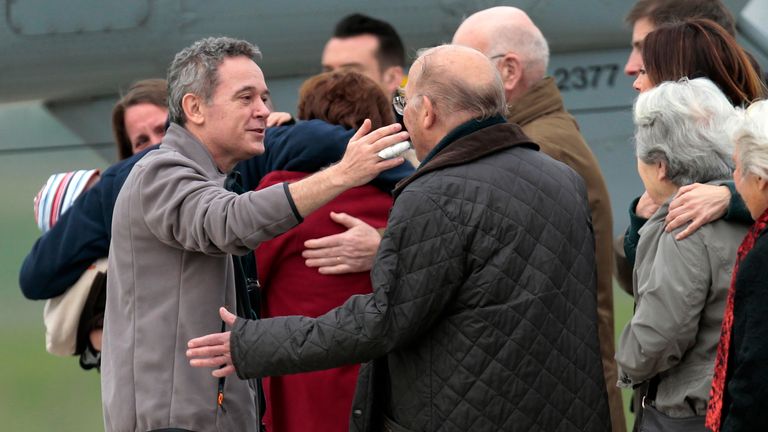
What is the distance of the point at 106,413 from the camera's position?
2814 millimetres

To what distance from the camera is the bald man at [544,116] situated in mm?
3775

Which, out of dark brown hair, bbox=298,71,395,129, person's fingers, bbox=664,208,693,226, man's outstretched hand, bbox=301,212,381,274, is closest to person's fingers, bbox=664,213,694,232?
person's fingers, bbox=664,208,693,226

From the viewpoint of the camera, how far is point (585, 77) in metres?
5.65

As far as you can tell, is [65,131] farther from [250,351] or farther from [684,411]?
Result: [684,411]

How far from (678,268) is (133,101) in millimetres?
2362

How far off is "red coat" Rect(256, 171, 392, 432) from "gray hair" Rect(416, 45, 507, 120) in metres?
0.67

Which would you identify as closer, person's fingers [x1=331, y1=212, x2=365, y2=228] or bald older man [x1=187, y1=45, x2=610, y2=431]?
bald older man [x1=187, y1=45, x2=610, y2=431]

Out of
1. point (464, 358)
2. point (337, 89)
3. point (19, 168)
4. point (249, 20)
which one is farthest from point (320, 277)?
point (19, 168)

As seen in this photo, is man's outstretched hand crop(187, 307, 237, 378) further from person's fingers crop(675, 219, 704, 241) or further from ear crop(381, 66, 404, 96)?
ear crop(381, 66, 404, 96)

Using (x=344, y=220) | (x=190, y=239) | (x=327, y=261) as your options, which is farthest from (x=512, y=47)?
(x=190, y=239)

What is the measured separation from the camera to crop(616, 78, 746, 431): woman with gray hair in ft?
8.86

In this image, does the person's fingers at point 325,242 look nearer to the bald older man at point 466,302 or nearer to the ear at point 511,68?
the bald older man at point 466,302

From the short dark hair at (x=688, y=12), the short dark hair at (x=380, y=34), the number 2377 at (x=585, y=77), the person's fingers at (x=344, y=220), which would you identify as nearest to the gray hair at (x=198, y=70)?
the person's fingers at (x=344, y=220)

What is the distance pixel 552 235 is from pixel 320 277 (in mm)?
790
